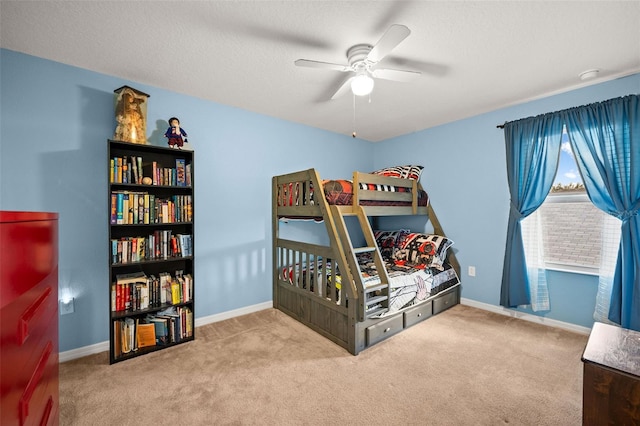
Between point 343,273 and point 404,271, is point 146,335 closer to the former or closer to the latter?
point 343,273

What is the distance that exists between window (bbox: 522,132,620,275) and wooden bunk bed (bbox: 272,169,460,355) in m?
0.87

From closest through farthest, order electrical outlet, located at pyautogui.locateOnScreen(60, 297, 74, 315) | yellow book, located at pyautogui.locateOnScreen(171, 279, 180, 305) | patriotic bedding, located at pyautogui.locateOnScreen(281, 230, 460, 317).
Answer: electrical outlet, located at pyautogui.locateOnScreen(60, 297, 74, 315) → yellow book, located at pyautogui.locateOnScreen(171, 279, 180, 305) → patriotic bedding, located at pyautogui.locateOnScreen(281, 230, 460, 317)

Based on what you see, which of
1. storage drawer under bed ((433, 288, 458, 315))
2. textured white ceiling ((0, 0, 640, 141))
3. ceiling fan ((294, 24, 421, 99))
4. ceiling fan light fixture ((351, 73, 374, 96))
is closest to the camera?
textured white ceiling ((0, 0, 640, 141))

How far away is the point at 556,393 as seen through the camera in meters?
1.74

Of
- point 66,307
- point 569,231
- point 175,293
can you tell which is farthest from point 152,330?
point 569,231

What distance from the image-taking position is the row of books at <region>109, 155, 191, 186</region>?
83.2 inches

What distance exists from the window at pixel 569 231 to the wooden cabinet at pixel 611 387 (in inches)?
61.2

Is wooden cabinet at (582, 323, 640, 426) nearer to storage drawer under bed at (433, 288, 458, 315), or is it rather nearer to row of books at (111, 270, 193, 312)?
Answer: storage drawer under bed at (433, 288, 458, 315)

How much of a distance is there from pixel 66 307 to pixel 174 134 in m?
1.60

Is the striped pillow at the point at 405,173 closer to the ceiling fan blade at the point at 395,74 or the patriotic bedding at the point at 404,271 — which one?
the patriotic bedding at the point at 404,271

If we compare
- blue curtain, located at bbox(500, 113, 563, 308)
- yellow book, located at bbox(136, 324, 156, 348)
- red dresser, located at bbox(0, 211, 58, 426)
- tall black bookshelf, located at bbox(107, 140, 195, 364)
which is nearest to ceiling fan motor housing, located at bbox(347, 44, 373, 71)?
tall black bookshelf, located at bbox(107, 140, 195, 364)

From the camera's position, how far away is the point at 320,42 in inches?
72.6

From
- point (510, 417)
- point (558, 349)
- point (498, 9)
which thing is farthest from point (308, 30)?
point (558, 349)

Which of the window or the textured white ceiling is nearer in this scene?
the textured white ceiling
